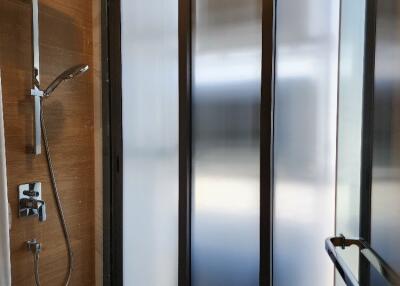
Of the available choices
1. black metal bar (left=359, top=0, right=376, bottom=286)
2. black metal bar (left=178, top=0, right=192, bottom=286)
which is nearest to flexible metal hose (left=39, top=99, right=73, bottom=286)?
black metal bar (left=178, top=0, right=192, bottom=286)

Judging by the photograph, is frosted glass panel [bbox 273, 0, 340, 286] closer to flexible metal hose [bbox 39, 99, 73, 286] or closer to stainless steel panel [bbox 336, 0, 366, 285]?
stainless steel panel [bbox 336, 0, 366, 285]

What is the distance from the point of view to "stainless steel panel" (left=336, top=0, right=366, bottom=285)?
1.07 meters

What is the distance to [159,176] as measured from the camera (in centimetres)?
168

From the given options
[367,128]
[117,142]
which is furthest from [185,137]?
[367,128]

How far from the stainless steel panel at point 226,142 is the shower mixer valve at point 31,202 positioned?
0.75 m

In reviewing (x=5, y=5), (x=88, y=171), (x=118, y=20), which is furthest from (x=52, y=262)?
(x=118, y=20)

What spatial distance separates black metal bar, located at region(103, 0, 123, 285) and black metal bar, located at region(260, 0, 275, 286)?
2.54 ft

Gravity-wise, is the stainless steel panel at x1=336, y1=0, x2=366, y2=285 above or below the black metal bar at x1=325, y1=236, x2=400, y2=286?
above

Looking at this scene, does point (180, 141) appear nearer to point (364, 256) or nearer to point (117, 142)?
point (117, 142)

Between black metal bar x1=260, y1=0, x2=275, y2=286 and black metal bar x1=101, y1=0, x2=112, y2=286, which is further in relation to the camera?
black metal bar x1=101, y1=0, x2=112, y2=286

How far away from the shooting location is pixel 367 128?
101cm

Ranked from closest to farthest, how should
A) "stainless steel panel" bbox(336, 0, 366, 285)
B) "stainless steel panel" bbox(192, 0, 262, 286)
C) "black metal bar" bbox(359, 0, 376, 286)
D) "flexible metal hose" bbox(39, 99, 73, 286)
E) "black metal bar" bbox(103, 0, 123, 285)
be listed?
"black metal bar" bbox(359, 0, 376, 286), "stainless steel panel" bbox(336, 0, 366, 285), "flexible metal hose" bbox(39, 99, 73, 286), "stainless steel panel" bbox(192, 0, 262, 286), "black metal bar" bbox(103, 0, 123, 285)

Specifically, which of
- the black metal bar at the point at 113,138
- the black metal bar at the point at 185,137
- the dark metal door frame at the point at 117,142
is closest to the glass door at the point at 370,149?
the dark metal door frame at the point at 117,142

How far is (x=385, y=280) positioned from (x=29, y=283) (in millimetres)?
1441
